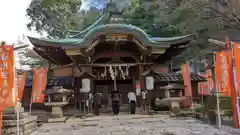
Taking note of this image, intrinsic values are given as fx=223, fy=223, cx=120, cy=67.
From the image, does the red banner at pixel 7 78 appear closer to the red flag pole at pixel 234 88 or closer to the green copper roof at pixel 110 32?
the green copper roof at pixel 110 32

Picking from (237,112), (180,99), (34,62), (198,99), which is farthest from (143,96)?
(34,62)

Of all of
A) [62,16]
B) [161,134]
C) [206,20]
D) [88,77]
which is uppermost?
[62,16]

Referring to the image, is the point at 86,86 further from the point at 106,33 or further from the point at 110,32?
the point at 110,32

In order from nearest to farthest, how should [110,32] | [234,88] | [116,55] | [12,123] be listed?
[12,123], [234,88], [110,32], [116,55]

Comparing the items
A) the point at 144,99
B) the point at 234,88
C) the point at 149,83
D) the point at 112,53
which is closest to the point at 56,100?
the point at 112,53

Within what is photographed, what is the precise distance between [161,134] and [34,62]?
2372 centimetres

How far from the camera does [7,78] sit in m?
6.87

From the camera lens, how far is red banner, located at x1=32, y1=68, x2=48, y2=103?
11930mm

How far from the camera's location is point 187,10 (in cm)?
1498

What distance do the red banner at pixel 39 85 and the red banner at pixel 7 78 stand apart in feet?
17.1

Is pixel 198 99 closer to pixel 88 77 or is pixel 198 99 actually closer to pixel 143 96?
pixel 143 96

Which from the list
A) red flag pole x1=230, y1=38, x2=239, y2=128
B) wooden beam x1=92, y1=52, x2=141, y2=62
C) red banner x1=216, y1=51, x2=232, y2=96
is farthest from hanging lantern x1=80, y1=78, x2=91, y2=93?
red flag pole x1=230, y1=38, x2=239, y2=128

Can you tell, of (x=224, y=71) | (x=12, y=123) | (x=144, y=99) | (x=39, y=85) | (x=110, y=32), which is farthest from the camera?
(x=144, y=99)

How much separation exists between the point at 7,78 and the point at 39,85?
17.7 ft
